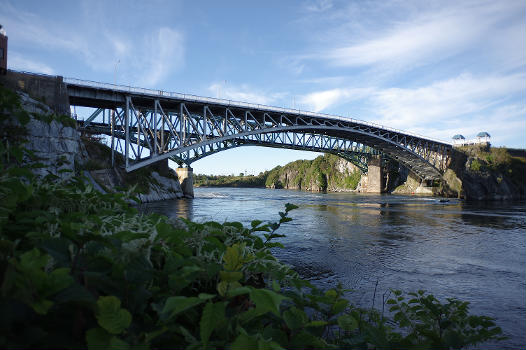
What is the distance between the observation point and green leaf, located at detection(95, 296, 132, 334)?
1002 mm

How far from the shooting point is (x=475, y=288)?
7320 millimetres

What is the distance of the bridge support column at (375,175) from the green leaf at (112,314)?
3574 inches

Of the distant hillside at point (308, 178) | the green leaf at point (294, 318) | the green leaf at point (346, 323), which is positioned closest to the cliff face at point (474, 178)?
the distant hillside at point (308, 178)

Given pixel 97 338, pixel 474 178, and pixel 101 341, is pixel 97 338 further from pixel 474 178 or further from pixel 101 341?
pixel 474 178

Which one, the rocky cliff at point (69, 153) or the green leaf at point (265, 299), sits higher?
the rocky cliff at point (69, 153)

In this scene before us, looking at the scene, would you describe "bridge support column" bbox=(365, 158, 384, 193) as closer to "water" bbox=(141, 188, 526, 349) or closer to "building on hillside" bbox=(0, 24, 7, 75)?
"water" bbox=(141, 188, 526, 349)

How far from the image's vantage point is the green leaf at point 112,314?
1.00 meters

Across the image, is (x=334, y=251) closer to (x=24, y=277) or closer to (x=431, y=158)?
(x=24, y=277)

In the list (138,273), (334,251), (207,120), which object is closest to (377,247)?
(334,251)

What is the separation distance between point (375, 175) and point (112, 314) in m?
92.6

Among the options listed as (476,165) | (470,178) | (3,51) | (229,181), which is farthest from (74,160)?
(229,181)

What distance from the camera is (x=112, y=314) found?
3.36 ft

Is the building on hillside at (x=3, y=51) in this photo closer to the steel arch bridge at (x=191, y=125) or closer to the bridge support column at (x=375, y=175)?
the steel arch bridge at (x=191, y=125)

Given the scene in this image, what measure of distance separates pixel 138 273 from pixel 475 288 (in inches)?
352
